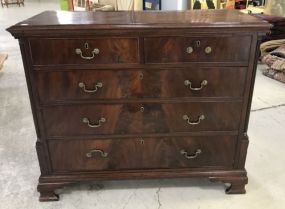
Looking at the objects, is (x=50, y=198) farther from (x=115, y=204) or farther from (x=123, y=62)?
(x=123, y=62)

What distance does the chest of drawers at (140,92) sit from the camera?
1302 millimetres

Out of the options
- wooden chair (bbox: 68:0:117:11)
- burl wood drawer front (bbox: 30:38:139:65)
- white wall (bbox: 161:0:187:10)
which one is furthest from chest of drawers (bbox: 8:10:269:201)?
A: wooden chair (bbox: 68:0:117:11)

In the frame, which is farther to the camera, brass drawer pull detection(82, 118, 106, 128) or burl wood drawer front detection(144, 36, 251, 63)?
brass drawer pull detection(82, 118, 106, 128)

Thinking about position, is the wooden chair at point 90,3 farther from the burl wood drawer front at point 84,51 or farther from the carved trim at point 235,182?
the carved trim at point 235,182

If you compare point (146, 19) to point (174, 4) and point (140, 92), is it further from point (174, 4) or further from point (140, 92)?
point (174, 4)

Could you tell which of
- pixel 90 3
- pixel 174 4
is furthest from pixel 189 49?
pixel 90 3

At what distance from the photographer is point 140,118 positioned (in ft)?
4.82

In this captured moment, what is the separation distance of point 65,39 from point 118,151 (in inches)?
25.0

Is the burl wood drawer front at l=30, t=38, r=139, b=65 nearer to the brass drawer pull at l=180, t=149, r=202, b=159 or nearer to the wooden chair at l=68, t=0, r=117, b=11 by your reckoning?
the brass drawer pull at l=180, t=149, r=202, b=159

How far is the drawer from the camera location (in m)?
1.45

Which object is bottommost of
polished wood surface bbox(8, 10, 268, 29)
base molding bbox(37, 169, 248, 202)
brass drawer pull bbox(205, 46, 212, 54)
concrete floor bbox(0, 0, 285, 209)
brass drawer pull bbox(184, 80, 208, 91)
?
concrete floor bbox(0, 0, 285, 209)

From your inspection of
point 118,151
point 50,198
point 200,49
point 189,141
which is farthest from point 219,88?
point 50,198

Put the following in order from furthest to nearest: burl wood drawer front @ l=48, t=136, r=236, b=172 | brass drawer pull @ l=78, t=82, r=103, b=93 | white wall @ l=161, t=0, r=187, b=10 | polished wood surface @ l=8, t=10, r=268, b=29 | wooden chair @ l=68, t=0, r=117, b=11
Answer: wooden chair @ l=68, t=0, r=117, b=11, white wall @ l=161, t=0, r=187, b=10, burl wood drawer front @ l=48, t=136, r=236, b=172, brass drawer pull @ l=78, t=82, r=103, b=93, polished wood surface @ l=8, t=10, r=268, b=29

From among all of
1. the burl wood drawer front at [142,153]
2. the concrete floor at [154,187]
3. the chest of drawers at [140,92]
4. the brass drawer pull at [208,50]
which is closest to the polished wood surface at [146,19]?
the chest of drawers at [140,92]
